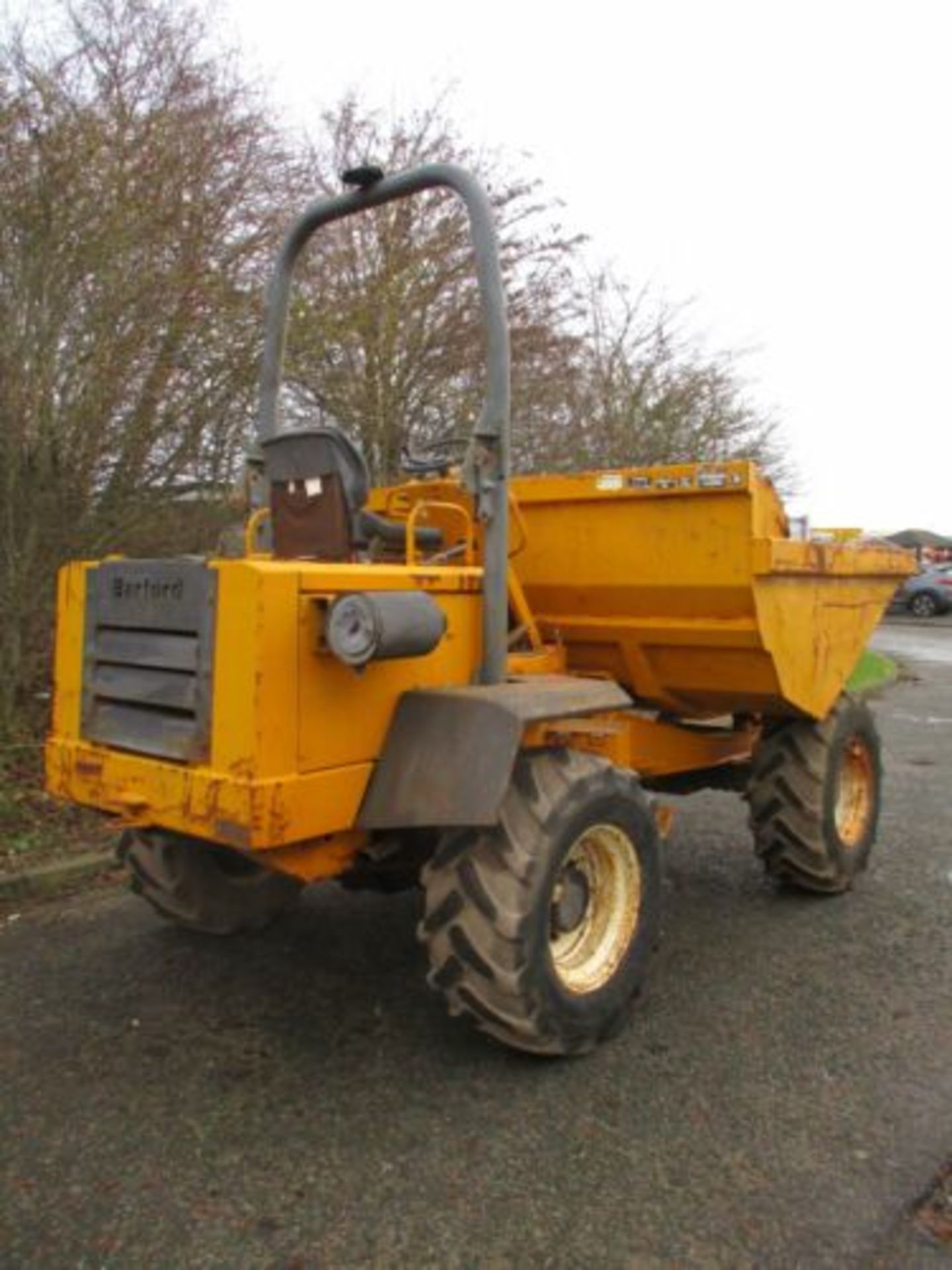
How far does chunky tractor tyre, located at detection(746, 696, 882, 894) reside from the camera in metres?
4.81

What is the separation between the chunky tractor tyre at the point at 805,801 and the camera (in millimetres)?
4812

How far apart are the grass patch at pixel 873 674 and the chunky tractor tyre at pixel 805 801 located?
7.20 m

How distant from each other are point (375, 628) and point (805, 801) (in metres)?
2.64

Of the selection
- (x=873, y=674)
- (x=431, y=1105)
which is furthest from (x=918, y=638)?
(x=431, y=1105)

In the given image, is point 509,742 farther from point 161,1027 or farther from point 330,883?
point 330,883

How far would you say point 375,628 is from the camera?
2.88m

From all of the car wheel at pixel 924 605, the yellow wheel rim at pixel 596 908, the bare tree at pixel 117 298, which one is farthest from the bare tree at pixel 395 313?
the car wheel at pixel 924 605

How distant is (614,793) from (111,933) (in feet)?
7.22

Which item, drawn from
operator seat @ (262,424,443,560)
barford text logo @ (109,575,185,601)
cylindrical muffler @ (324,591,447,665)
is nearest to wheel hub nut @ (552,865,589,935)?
cylindrical muffler @ (324,591,447,665)

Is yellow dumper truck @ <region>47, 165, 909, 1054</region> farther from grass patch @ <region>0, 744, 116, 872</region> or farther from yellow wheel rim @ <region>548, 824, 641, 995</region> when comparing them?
grass patch @ <region>0, 744, 116, 872</region>

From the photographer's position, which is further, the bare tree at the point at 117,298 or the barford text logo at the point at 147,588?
the bare tree at the point at 117,298

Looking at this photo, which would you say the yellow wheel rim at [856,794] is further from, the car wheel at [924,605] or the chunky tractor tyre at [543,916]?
the car wheel at [924,605]

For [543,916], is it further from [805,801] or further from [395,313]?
[395,313]

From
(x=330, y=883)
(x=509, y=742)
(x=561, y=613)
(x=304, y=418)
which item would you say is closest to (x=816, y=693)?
(x=561, y=613)
